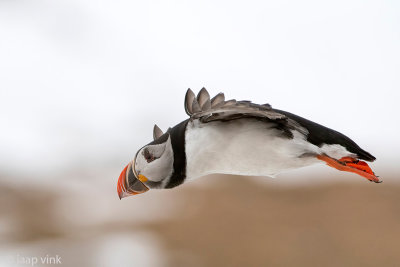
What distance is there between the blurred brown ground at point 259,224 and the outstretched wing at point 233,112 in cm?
243

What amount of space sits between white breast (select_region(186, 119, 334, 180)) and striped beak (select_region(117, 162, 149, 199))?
11.2 inches

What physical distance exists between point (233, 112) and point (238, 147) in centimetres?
21

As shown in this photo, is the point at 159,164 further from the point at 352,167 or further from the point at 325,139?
the point at 352,167

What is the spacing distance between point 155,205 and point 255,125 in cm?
302

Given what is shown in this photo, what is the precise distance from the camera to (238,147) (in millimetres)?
2664

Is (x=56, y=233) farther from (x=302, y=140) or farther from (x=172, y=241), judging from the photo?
(x=302, y=140)

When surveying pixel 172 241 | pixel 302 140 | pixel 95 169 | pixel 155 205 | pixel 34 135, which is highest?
pixel 34 135

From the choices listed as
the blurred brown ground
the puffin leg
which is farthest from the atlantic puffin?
the blurred brown ground

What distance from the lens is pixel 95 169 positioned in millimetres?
6133

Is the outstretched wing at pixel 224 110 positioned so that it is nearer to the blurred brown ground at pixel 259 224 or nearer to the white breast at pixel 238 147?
the white breast at pixel 238 147

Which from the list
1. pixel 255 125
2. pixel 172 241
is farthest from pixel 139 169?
pixel 172 241

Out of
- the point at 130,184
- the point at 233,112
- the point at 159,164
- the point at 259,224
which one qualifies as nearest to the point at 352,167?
the point at 233,112

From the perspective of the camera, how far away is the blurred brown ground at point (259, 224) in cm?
498

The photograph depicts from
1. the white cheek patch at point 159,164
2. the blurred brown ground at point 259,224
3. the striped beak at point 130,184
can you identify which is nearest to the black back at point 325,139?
the white cheek patch at point 159,164
